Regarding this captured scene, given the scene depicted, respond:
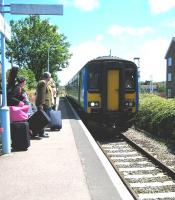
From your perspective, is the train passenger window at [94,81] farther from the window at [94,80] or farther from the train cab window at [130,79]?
the train cab window at [130,79]

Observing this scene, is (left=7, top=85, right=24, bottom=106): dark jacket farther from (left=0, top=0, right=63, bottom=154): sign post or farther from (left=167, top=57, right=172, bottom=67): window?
(left=167, top=57, right=172, bottom=67): window

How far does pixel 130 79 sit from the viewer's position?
1653cm

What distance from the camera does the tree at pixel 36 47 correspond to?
68.4 m

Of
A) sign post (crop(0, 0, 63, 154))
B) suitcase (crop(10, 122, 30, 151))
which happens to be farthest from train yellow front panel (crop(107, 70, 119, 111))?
sign post (crop(0, 0, 63, 154))

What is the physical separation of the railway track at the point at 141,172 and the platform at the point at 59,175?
0.52 metres

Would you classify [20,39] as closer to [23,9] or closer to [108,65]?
[108,65]

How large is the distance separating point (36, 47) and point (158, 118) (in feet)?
176

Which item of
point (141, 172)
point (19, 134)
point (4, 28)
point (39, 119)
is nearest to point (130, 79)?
point (39, 119)

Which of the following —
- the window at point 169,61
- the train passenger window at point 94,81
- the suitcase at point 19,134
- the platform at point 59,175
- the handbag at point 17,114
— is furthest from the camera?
the window at point 169,61

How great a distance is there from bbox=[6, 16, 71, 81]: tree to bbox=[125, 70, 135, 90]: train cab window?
5192cm

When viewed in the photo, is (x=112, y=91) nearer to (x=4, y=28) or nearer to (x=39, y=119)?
(x=39, y=119)

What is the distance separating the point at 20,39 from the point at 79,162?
208 feet

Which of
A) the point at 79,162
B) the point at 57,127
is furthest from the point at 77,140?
the point at 79,162

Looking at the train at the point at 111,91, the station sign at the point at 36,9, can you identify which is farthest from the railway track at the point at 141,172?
the station sign at the point at 36,9
